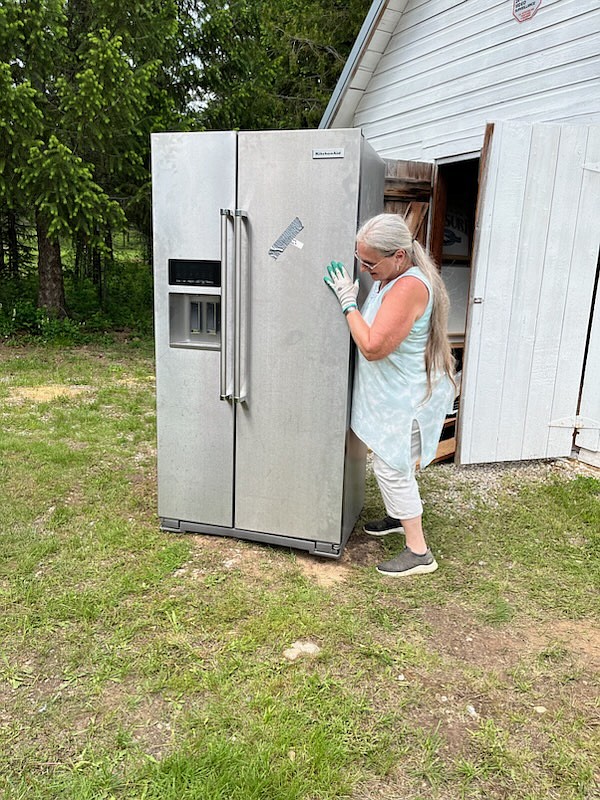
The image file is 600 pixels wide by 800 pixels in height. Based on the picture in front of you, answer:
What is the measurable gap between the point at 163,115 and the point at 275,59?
109 inches

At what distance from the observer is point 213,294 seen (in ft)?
9.95

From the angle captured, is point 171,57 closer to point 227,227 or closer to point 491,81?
point 491,81

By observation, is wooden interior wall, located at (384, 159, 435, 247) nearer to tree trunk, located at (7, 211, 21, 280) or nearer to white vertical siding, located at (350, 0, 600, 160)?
white vertical siding, located at (350, 0, 600, 160)

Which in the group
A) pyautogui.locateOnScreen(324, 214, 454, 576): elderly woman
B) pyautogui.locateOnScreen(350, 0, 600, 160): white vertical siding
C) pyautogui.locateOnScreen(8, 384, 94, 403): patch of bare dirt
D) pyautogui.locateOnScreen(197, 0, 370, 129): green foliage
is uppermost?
pyautogui.locateOnScreen(197, 0, 370, 129): green foliage

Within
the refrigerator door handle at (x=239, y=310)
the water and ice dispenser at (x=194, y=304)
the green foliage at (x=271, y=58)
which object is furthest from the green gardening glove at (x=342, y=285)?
A: the green foliage at (x=271, y=58)

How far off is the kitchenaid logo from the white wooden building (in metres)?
1.92

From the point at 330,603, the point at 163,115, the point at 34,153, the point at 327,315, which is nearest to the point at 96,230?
the point at 34,153

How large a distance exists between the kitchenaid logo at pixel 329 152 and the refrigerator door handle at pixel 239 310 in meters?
0.42

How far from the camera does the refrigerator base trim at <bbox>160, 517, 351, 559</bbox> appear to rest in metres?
3.16

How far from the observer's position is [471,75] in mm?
5418

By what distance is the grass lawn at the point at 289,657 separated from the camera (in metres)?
1.91

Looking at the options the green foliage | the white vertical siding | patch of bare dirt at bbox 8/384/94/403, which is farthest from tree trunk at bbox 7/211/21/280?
the white vertical siding

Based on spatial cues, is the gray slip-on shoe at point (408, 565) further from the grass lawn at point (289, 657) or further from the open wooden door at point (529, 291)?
the open wooden door at point (529, 291)

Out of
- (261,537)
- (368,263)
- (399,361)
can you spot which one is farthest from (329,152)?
(261,537)
